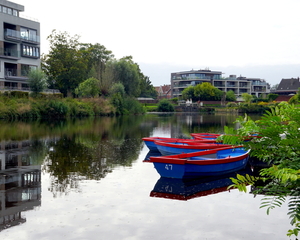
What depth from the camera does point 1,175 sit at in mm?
13672

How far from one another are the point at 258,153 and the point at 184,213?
245 inches

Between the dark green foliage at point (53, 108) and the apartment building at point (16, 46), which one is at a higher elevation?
the apartment building at point (16, 46)

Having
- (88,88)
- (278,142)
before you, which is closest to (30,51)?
(88,88)

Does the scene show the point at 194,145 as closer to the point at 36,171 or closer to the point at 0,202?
the point at 36,171

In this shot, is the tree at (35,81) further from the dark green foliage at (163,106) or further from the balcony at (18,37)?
the dark green foliage at (163,106)

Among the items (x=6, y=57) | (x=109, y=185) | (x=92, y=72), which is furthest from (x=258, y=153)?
(x=92, y=72)

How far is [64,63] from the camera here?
63469mm

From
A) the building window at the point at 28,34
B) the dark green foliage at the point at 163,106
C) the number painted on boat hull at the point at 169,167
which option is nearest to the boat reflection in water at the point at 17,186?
the number painted on boat hull at the point at 169,167

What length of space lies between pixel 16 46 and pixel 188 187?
5037 cm

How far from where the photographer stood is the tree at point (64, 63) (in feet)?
206

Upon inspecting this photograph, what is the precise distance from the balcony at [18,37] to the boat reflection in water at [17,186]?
3805 cm

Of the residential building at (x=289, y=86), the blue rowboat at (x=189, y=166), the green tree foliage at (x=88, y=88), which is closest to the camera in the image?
the blue rowboat at (x=189, y=166)

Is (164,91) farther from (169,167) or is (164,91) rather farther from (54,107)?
(169,167)

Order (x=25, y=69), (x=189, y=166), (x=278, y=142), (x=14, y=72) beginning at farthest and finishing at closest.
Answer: (x=25, y=69) → (x=14, y=72) → (x=189, y=166) → (x=278, y=142)
